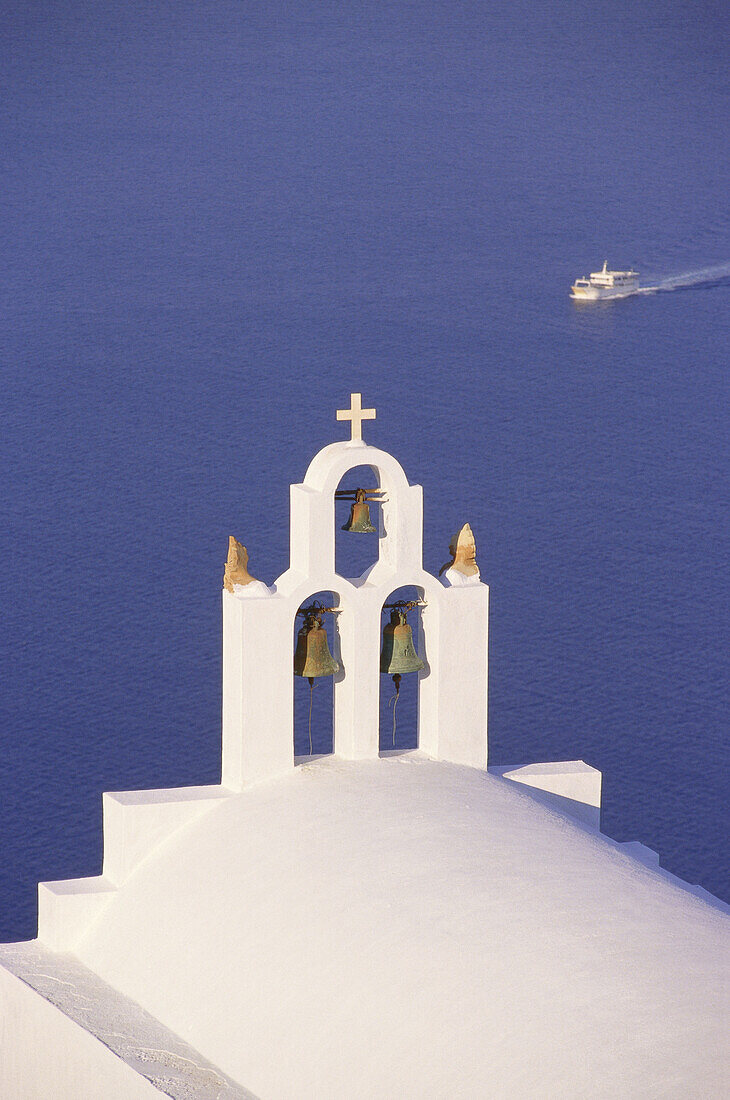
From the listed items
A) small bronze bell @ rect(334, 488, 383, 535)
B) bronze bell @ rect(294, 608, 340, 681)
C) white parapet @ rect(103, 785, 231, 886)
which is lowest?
white parapet @ rect(103, 785, 231, 886)

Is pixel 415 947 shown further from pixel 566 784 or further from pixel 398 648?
pixel 566 784

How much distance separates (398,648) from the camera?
42.0 feet

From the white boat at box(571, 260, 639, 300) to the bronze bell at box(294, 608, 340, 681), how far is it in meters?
46.1

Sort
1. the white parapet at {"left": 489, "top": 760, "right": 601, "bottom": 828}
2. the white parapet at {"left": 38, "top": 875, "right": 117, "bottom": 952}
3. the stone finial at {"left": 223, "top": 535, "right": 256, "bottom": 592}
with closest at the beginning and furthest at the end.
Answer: the stone finial at {"left": 223, "top": 535, "right": 256, "bottom": 592}, the white parapet at {"left": 38, "top": 875, "right": 117, "bottom": 952}, the white parapet at {"left": 489, "top": 760, "right": 601, "bottom": 828}

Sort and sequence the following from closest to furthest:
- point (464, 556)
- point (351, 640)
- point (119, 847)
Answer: point (119, 847) < point (351, 640) < point (464, 556)

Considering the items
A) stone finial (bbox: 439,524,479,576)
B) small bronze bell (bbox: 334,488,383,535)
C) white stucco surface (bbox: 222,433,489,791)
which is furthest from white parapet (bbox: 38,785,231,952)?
stone finial (bbox: 439,524,479,576)

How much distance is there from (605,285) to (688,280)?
3.39m

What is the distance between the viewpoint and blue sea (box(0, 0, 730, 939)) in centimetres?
4016

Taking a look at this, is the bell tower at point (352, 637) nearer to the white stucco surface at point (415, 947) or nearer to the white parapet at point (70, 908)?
the white stucco surface at point (415, 947)

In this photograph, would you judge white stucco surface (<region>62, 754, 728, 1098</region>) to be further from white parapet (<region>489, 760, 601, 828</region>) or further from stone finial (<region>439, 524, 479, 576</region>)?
stone finial (<region>439, 524, 479, 576</region>)

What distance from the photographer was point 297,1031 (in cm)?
989

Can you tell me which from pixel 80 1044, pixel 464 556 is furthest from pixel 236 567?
pixel 80 1044

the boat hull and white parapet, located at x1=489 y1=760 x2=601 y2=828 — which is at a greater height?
the boat hull

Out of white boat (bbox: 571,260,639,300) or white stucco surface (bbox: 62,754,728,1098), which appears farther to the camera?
white boat (bbox: 571,260,639,300)
